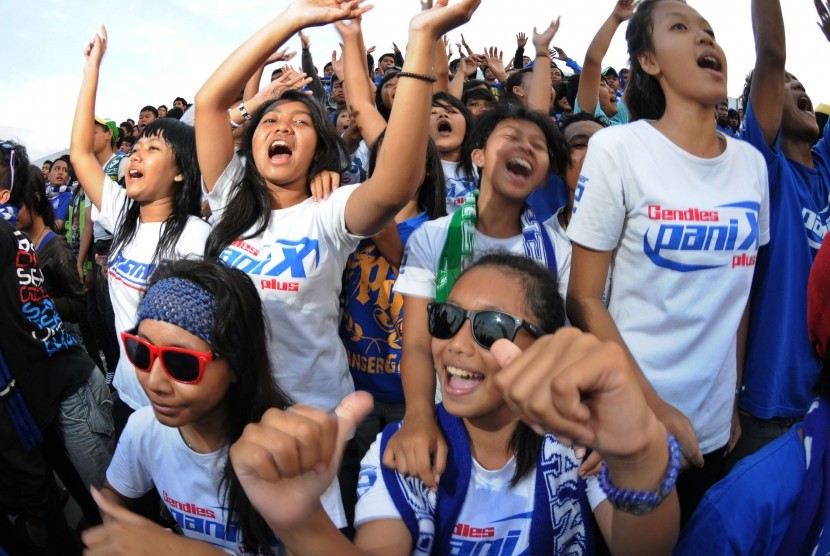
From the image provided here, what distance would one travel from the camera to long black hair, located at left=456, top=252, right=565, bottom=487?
56.2 inches

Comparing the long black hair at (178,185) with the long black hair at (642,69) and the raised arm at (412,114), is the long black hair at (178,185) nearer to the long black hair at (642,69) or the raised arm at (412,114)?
the raised arm at (412,114)

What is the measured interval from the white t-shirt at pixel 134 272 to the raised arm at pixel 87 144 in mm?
475

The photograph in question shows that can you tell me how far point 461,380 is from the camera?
147 cm

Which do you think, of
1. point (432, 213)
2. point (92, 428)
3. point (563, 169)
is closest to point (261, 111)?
point (432, 213)

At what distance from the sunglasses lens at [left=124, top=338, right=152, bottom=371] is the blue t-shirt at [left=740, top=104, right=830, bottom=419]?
1.94 m

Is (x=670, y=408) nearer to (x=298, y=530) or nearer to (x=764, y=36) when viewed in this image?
(x=298, y=530)

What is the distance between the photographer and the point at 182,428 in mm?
1700

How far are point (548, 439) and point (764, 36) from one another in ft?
5.24

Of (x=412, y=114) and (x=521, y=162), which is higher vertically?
(x=412, y=114)

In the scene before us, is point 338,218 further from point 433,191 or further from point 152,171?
point 152,171

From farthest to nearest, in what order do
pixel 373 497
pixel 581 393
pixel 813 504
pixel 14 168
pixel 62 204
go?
pixel 62 204 → pixel 14 168 → pixel 373 497 → pixel 813 504 → pixel 581 393

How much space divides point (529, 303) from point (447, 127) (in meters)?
2.24

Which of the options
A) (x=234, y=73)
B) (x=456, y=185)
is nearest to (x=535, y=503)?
(x=234, y=73)

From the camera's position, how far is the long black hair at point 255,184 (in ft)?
7.03
